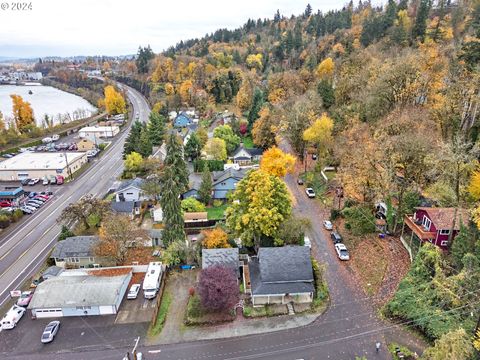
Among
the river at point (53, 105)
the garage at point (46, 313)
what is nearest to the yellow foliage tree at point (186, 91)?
the river at point (53, 105)

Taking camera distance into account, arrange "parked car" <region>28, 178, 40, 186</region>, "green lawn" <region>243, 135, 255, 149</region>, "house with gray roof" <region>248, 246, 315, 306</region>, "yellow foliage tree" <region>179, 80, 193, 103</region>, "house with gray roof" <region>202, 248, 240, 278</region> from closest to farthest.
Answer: "house with gray roof" <region>248, 246, 315, 306</region> < "house with gray roof" <region>202, 248, 240, 278</region> < "parked car" <region>28, 178, 40, 186</region> < "green lawn" <region>243, 135, 255, 149</region> < "yellow foliage tree" <region>179, 80, 193, 103</region>

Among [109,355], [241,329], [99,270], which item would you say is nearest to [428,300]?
[241,329]

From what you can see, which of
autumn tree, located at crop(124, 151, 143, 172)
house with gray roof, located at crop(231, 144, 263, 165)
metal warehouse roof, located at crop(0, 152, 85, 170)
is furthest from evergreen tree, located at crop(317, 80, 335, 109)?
metal warehouse roof, located at crop(0, 152, 85, 170)

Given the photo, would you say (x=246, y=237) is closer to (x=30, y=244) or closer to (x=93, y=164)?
(x=30, y=244)

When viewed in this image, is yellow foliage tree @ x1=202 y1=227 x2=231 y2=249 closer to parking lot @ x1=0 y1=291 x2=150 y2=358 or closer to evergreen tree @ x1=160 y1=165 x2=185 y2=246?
evergreen tree @ x1=160 y1=165 x2=185 y2=246

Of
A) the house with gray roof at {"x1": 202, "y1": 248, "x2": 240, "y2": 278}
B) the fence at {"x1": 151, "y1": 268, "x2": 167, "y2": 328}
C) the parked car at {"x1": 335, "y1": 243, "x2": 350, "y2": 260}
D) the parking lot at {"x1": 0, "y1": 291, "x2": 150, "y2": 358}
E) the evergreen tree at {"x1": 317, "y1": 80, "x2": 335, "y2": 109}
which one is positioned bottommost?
the parking lot at {"x1": 0, "y1": 291, "x2": 150, "y2": 358}

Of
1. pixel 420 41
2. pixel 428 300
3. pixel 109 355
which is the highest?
pixel 420 41

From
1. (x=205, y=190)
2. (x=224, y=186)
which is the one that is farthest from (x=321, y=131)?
(x=205, y=190)
